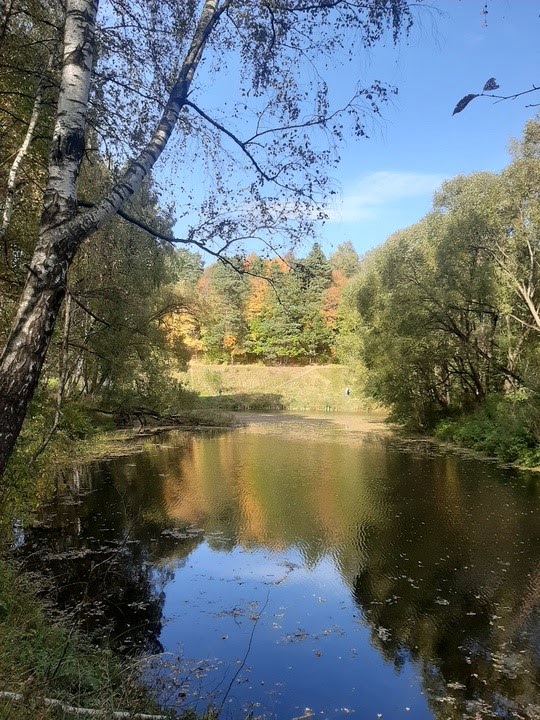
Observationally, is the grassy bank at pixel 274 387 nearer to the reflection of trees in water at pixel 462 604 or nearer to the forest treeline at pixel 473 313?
the forest treeline at pixel 473 313

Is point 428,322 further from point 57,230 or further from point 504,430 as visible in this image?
point 57,230

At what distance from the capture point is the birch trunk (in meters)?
2.53

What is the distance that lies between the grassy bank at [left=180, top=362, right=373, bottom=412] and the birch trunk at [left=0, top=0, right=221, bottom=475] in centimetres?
3084

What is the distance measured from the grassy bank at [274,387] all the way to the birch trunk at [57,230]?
30838 mm

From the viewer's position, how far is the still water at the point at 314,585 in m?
4.70

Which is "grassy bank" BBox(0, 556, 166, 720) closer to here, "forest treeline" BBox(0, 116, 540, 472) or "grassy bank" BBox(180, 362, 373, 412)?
"forest treeline" BBox(0, 116, 540, 472)

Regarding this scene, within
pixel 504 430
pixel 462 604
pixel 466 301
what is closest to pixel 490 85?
pixel 462 604

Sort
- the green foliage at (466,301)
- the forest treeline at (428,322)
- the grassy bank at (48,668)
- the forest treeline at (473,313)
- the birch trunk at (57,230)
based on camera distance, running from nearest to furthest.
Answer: the birch trunk at (57,230)
the grassy bank at (48,668)
the forest treeline at (428,322)
the forest treeline at (473,313)
the green foliage at (466,301)

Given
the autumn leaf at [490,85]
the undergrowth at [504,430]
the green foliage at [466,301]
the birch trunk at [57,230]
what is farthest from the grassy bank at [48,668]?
the green foliage at [466,301]

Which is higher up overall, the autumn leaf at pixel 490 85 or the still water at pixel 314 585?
the autumn leaf at pixel 490 85

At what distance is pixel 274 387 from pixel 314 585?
118ft

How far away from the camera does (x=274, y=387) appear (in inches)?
1692

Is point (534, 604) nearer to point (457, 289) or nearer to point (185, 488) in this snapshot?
point (185, 488)

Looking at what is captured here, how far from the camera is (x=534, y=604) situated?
6383 mm
